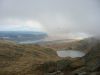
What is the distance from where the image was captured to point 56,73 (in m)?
27.8

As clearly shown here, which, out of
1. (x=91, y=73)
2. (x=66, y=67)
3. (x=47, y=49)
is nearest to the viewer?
(x=91, y=73)

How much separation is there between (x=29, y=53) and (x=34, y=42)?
1190cm

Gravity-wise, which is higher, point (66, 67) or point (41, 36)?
point (41, 36)

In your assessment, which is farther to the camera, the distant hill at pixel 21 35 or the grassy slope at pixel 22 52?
the distant hill at pixel 21 35

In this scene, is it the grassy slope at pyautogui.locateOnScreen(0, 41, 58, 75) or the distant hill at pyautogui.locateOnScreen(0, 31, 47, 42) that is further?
the distant hill at pyautogui.locateOnScreen(0, 31, 47, 42)

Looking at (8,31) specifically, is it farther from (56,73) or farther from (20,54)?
(56,73)

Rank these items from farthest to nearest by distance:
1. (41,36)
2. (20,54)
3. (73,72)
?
1. (41,36)
2. (20,54)
3. (73,72)

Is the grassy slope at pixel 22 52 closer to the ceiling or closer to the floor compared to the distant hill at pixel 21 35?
closer to the floor

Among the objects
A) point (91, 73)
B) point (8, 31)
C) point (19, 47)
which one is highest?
point (8, 31)

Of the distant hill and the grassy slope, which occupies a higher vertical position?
the distant hill

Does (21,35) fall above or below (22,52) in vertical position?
above

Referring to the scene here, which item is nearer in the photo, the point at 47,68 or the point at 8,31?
the point at 47,68

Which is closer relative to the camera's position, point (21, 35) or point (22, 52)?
point (22, 52)

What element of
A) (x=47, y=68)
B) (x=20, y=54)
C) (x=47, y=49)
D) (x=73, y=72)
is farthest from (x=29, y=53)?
(x=73, y=72)
